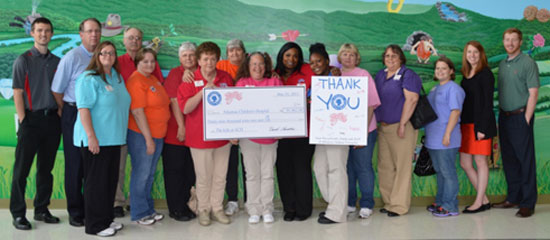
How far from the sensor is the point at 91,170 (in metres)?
3.40

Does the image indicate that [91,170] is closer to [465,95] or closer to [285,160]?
[285,160]

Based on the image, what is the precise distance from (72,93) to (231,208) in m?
1.73

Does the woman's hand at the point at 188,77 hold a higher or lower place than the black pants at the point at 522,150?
higher

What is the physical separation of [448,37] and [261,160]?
240 centimetres

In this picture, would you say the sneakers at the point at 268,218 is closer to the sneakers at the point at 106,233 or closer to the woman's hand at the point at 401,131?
the sneakers at the point at 106,233

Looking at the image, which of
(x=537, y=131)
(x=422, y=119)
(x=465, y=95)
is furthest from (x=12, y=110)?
(x=537, y=131)

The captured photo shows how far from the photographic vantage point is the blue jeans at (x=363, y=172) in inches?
161

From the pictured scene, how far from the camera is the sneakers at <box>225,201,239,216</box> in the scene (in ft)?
13.8

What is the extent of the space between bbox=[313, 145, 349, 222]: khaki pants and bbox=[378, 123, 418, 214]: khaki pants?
1.63 ft

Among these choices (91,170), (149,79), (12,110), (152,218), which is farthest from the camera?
(12,110)

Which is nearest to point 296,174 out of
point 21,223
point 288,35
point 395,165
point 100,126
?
point 395,165

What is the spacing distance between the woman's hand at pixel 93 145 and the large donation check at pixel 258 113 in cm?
85

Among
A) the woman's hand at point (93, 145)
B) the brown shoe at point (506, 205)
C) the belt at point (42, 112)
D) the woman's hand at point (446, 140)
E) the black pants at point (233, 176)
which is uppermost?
the belt at point (42, 112)

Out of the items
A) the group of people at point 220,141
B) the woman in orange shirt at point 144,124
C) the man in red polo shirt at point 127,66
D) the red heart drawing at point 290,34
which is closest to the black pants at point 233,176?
the group of people at point 220,141
